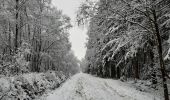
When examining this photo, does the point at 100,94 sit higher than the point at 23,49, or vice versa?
the point at 23,49

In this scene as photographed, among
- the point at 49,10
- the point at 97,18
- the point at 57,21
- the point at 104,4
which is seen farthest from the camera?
the point at 49,10

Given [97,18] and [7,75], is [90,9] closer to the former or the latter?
[97,18]

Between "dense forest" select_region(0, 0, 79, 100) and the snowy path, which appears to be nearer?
"dense forest" select_region(0, 0, 79, 100)

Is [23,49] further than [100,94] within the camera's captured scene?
No

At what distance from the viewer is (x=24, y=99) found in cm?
1055

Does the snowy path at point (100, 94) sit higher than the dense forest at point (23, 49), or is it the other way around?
the dense forest at point (23, 49)

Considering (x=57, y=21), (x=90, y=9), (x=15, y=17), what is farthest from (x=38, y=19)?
(x=90, y=9)

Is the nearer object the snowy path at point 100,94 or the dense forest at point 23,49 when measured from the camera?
the dense forest at point 23,49

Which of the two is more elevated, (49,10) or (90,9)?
(49,10)

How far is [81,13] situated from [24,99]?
6.30 metres

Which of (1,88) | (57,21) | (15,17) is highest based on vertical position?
(57,21)

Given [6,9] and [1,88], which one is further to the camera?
[6,9]

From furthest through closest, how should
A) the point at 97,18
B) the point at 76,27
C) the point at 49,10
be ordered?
the point at 49,10 → the point at 76,27 → the point at 97,18

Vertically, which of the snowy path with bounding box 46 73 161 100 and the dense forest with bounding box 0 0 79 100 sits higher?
the dense forest with bounding box 0 0 79 100
